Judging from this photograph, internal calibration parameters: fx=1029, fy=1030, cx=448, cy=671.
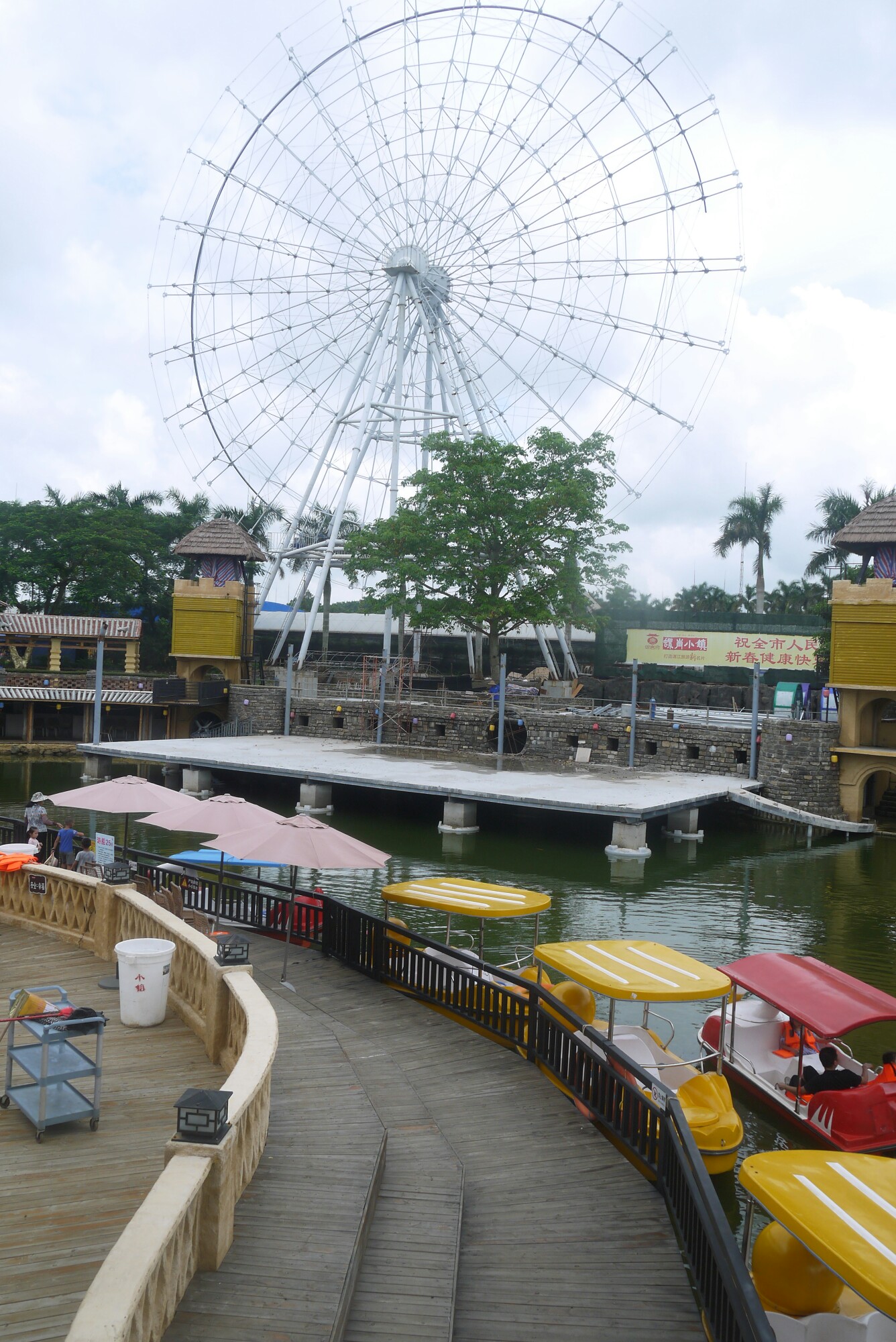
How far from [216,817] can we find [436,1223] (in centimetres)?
841

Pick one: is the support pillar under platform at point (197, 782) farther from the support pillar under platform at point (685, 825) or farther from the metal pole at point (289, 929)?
the metal pole at point (289, 929)

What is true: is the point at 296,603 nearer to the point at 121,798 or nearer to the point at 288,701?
the point at 288,701

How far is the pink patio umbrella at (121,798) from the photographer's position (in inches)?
597

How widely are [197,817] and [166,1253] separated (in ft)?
33.3

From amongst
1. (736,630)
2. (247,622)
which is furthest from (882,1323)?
(736,630)

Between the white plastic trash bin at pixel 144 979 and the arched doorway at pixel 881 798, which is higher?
the white plastic trash bin at pixel 144 979

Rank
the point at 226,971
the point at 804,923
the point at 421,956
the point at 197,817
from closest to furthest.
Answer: the point at 226,971, the point at 421,956, the point at 197,817, the point at 804,923

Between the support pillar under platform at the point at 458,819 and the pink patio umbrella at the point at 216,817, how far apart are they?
53.1 ft

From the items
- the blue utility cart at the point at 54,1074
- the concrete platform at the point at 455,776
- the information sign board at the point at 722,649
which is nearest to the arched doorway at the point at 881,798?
the concrete platform at the point at 455,776

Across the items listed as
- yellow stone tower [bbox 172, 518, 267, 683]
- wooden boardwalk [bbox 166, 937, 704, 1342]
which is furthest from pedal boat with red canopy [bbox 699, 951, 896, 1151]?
yellow stone tower [bbox 172, 518, 267, 683]

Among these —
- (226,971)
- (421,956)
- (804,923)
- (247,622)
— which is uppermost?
(247,622)

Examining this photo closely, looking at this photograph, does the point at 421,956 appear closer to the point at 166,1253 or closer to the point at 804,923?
the point at 166,1253

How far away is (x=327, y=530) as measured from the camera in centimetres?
5766

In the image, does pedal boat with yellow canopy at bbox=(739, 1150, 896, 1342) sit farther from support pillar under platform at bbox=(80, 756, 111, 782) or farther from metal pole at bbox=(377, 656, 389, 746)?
metal pole at bbox=(377, 656, 389, 746)
